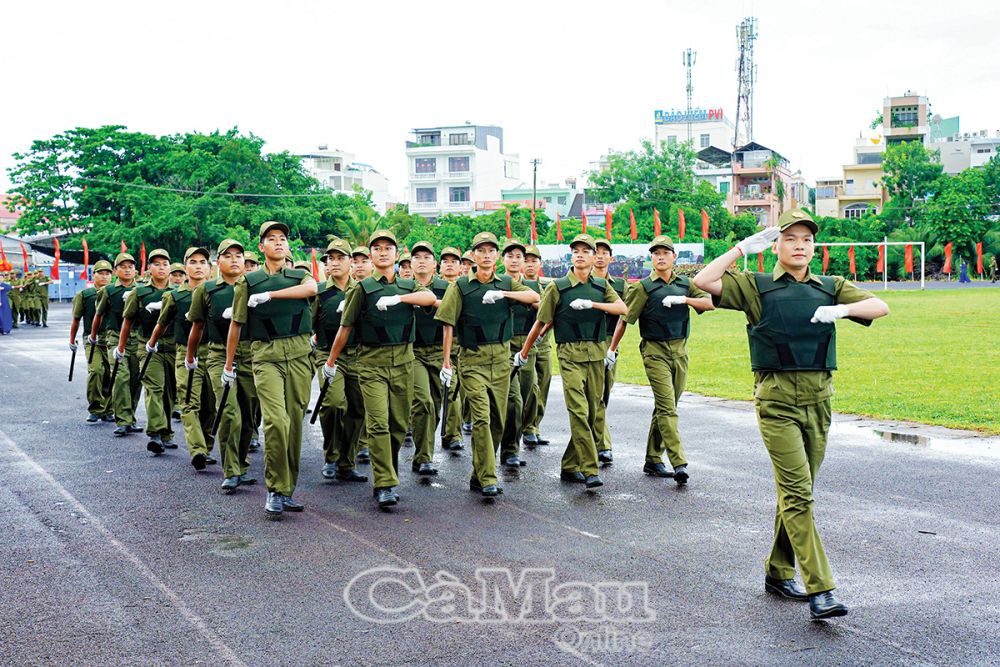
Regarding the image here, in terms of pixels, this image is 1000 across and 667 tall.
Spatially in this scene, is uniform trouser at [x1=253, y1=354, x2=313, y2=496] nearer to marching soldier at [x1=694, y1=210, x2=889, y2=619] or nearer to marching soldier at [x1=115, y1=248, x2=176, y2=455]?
marching soldier at [x1=115, y1=248, x2=176, y2=455]

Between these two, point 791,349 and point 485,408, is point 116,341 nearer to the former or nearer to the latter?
point 485,408

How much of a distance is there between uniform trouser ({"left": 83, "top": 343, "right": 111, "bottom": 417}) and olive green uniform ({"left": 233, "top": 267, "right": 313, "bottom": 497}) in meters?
6.13

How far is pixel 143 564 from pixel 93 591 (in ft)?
1.94

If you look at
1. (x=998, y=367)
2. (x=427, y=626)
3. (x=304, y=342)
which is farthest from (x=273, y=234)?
(x=998, y=367)

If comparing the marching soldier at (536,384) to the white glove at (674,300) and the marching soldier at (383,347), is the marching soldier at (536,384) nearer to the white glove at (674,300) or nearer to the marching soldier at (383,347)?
the white glove at (674,300)

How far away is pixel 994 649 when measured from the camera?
204 inches

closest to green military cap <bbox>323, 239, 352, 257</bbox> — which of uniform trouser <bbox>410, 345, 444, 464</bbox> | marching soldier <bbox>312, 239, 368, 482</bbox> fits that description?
marching soldier <bbox>312, 239, 368, 482</bbox>

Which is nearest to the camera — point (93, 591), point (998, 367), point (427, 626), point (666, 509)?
point (427, 626)

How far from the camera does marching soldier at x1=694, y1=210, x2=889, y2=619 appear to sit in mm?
5996

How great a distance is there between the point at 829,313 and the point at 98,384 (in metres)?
10.9

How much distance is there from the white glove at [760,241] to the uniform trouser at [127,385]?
8.92 metres

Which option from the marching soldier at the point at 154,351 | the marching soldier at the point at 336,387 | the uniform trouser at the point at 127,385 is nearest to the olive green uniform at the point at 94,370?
the uniform trouser at the point at 127,385

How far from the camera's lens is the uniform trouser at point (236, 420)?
9484mm

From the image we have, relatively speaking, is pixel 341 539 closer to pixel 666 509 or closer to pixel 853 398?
pixel 666 509
